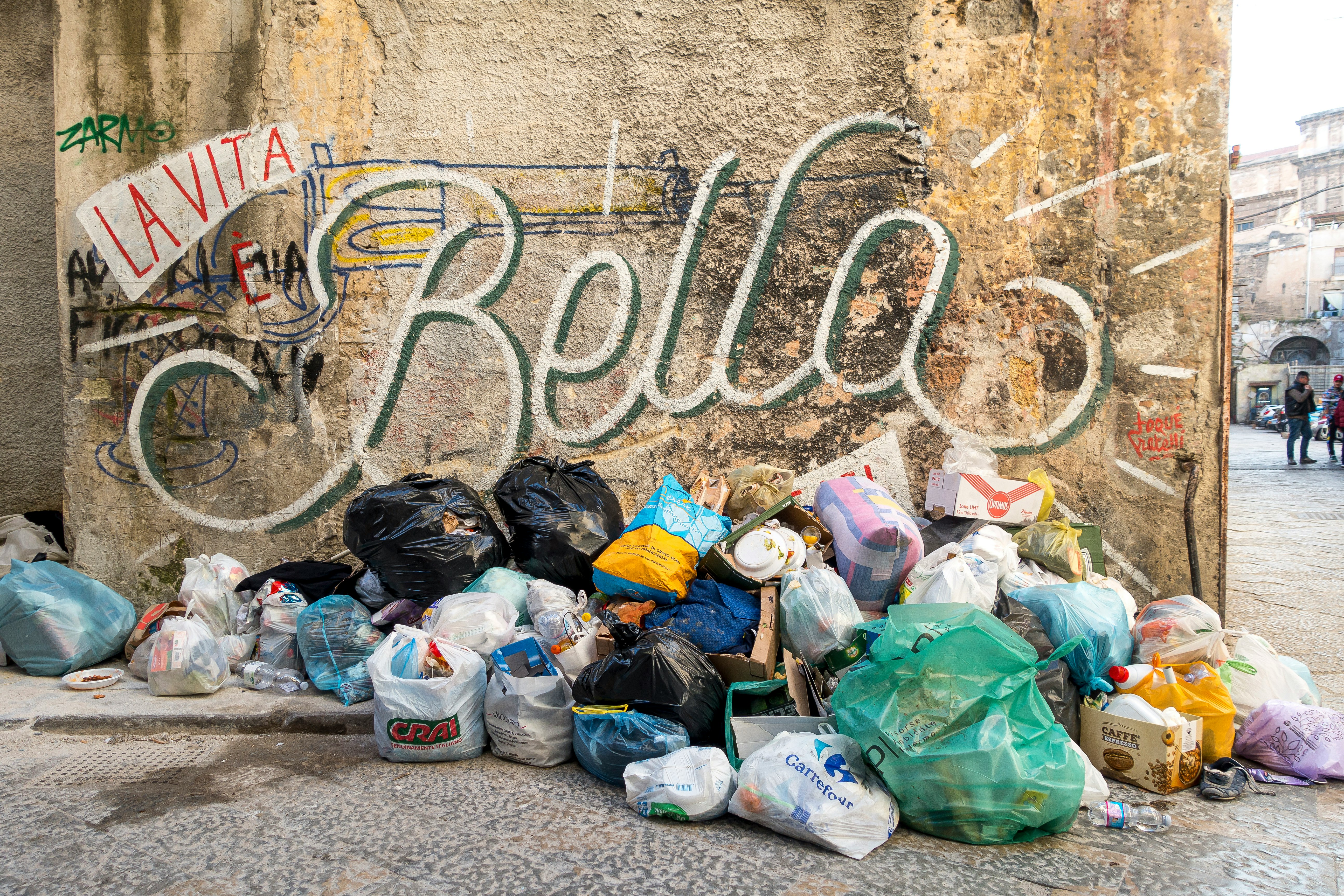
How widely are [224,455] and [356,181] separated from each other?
4.82 ft

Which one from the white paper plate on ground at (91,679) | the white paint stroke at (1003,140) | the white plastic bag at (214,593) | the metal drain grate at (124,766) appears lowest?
the metal drain grate at (124,766)

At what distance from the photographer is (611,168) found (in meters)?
3.71

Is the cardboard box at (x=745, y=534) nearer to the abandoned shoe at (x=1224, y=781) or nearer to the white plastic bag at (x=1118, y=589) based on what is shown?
the white plastic bag at (x=1118, y=589)

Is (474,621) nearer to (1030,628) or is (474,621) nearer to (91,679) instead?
(91,679)

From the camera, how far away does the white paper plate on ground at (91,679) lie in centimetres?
309

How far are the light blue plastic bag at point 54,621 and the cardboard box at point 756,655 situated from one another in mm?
2270

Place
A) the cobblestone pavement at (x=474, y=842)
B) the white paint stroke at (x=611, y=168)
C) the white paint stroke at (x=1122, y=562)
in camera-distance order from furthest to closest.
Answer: the white paint stroke at (x=611, y=168) < the white paint stroke at (x=1122, y=562) < the cobblestone pavement at (x=474, y=842)

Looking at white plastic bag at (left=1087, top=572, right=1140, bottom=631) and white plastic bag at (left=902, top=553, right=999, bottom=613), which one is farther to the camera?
white plastic bag at (left=1087, top=572, right=1140, bottom=631)

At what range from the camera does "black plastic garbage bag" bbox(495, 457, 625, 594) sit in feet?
10.5

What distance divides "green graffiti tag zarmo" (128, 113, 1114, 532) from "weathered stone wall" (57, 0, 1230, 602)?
15 mm

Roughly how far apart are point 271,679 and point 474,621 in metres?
0.96

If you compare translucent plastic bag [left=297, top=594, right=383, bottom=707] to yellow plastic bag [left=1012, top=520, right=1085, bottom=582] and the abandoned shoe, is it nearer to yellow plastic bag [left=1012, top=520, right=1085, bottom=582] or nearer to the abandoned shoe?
yellow plastic bag [left=1012, top=520, right=1085, bottom=582]

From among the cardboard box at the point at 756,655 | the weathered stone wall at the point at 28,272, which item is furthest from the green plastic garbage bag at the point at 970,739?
the weathered stone wall at the point at 28,272

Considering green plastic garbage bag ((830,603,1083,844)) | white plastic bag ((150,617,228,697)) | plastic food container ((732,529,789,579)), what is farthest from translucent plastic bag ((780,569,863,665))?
white plastic bag ((150,617,228,697))
